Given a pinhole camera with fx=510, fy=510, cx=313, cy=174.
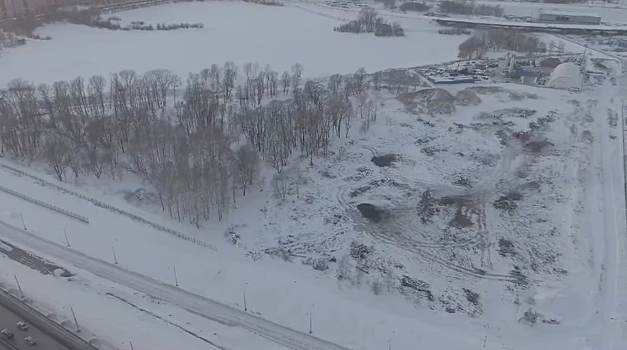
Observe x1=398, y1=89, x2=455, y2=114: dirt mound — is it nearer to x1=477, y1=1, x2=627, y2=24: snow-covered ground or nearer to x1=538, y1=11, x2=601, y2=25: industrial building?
x1=538, y1=11, x2=601, y2=25: industrial building

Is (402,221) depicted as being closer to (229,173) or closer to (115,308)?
(229,173)

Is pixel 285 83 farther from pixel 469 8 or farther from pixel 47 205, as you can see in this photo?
pixel 469 8

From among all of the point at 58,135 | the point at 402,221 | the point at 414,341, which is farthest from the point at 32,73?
the point at 414,341

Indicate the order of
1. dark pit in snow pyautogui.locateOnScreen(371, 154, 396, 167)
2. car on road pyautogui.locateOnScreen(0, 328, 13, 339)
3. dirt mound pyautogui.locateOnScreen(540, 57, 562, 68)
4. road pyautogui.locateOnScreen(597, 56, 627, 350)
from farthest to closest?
dirt mound pyautogui.locateOnScreen(540, 57, 562, 68) < dark pit in snow pyautogui.locateOnScreen(371, 154, 396, 167) < road pyautogui.locateOnScreen(597, 56, 627, 350) < car on road pyautogui.locateOnScreen(0, 328, 13, 339)

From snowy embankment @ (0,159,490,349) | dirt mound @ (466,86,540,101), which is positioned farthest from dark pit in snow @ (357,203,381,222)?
dirt mound @ (466,86,540,101)

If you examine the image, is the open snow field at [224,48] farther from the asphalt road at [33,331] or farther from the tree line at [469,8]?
the asphalt road at [33,331]

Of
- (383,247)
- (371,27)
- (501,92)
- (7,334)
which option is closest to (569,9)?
(371,27)
